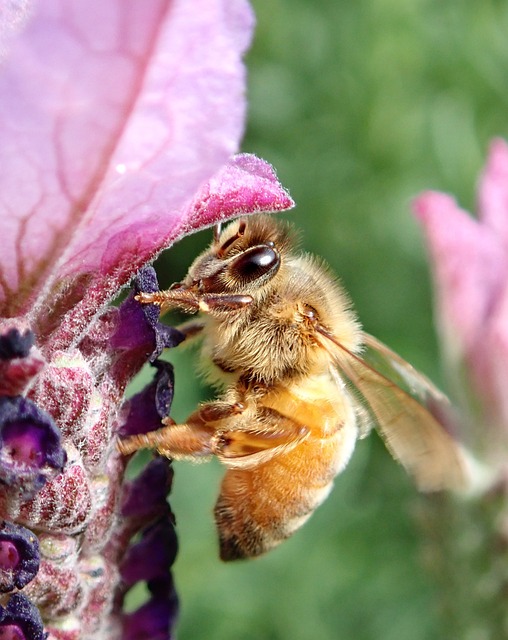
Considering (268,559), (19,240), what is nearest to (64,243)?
(19,240)

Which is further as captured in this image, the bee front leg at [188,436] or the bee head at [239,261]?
the bee head at [239,261]

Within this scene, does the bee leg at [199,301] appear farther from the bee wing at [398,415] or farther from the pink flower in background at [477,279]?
the pink flower in background at [477,279]

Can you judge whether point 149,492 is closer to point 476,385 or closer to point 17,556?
point 17,556

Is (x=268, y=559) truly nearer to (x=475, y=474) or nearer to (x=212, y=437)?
(x=475, y=474)

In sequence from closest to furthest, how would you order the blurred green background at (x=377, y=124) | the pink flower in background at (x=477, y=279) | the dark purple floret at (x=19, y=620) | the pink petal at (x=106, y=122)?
1. the pink petal at (x=106, y=122)
2. the dark purple floret at (x=19, y=620)
3. the pink flower in background at (x=477, y=279)
4. the blurred green background at (x=377, y=124)

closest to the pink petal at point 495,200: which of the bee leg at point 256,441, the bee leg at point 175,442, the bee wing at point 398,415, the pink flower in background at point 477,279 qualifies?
the pink flower in background at point 477,279

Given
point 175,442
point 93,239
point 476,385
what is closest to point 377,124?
point 476,385

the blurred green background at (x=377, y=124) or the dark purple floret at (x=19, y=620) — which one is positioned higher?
the dark purple floret at (x=19, y=620)
